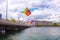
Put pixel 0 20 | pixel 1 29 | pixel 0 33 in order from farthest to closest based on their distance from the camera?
pixel 0 33 < pixel 1 29 < pixel 0 20

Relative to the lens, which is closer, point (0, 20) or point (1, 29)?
point (0, 20)

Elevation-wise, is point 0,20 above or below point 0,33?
above

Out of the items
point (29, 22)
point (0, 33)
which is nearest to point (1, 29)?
point (0, 33)

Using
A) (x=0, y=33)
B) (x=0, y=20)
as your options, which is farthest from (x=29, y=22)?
(x=0, y=20)

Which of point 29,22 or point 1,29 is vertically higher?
point 1,29

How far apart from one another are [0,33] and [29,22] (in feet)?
321

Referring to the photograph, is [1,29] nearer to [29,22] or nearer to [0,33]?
[0,33]

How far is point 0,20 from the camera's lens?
239 ft

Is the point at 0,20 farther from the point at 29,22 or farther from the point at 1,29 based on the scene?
the point at 29,22

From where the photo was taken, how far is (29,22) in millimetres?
188250

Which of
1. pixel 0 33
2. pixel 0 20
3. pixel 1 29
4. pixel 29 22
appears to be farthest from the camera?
pixel 29 22

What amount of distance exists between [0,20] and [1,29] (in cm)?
1203

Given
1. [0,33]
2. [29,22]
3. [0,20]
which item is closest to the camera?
[0,20]

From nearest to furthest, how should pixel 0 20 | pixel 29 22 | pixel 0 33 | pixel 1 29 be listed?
pixel 0 20 < pixel 1 29 < pixel 0 33 < pixel 29 22
